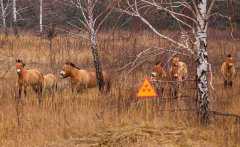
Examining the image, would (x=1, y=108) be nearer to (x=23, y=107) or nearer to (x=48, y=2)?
(x=23, y=107)

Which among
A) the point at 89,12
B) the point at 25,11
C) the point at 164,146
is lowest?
the point at 164,146

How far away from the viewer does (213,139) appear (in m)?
8.12

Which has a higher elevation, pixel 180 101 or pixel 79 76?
pixel 79 76

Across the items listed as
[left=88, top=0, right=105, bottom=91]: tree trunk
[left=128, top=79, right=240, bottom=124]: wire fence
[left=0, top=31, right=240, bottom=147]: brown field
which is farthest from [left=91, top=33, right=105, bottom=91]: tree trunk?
[left=128, top=79, right=240, bottom=124]: wire fence

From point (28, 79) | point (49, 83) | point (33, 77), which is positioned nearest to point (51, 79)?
point (49, 83)

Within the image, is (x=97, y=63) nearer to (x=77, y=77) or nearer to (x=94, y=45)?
(x=94, y=45)

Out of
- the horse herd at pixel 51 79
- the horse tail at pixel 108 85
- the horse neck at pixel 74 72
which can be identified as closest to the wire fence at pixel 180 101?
the horse tail at pixel 108 85

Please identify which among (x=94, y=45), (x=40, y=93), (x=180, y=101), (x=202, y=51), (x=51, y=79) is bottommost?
(x=180, y=101)

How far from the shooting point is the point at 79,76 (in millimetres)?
13414

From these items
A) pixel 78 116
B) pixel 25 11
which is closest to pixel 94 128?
pixel 78 116

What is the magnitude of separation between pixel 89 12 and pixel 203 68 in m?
5.12

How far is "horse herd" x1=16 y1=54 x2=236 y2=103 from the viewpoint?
40.5ft

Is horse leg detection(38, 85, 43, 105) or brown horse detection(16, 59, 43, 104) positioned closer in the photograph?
horse leg detection(38, 85, 43, 105)

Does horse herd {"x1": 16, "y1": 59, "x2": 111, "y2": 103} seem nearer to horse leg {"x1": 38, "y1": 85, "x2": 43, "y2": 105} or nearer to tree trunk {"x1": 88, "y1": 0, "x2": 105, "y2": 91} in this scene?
horse leg {"x1": 38, "y1": 85, "x2": 43, "y2": 105}
